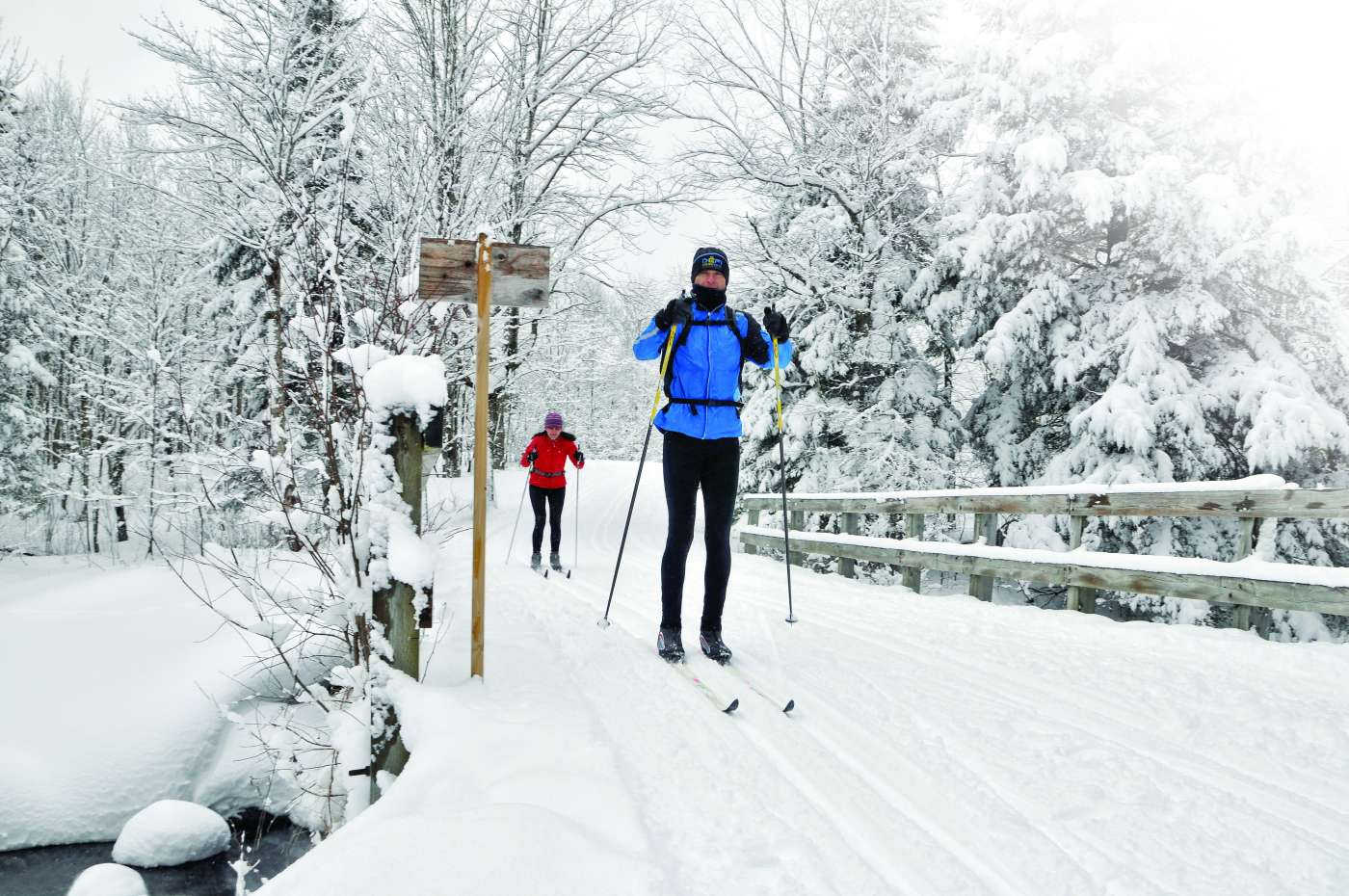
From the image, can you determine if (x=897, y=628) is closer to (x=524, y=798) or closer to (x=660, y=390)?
(x=660, y=390)

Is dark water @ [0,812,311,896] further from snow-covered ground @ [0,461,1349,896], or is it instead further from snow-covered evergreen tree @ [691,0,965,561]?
snow-covered evergreen tree @ [691,0,965,561]

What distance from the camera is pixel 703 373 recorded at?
3.89 m

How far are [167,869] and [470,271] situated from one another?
13.0 feet

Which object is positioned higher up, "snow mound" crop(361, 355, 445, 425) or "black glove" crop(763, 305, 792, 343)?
"black glove" crop(763, 305, 792, 343)

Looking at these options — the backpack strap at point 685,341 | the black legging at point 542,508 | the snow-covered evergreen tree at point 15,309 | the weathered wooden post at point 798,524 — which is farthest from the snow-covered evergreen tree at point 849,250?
the snow-covered evergreen tree at point 15,309

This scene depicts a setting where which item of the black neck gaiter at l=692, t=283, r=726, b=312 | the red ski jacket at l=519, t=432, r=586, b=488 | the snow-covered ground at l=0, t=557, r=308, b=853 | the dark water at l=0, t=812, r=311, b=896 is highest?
the black neck gaiter at l=692, t=283, r=726, b=312

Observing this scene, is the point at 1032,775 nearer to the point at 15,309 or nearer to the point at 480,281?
the point at 480,281

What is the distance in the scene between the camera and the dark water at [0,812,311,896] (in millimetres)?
4156

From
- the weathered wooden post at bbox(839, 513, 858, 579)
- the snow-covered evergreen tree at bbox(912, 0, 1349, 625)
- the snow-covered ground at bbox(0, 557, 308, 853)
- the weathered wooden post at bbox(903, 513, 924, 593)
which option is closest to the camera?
the snow-covered ground at bbox(0, 557, 308, 853)

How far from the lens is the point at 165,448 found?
15758mm

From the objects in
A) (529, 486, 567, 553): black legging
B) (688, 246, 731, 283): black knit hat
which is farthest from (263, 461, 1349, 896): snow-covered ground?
(529, 486, 567, 553): black legging

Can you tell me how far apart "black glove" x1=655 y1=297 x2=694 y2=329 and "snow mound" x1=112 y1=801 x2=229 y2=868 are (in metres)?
4.04

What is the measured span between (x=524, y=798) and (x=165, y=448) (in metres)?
17.3

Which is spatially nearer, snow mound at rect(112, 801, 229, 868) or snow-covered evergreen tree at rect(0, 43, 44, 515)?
snow mound at rect(112, 801, 229, 868)
